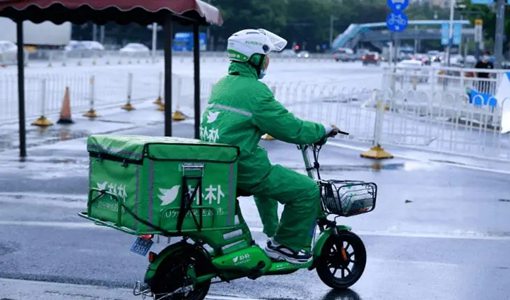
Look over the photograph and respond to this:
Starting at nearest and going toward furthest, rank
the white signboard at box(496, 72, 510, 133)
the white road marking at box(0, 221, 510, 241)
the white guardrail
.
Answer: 1. the white road marking at box(0, 221, 510, 241)
2. the white signboard at box(496, 72, 510, 133)
3. the white guardrail

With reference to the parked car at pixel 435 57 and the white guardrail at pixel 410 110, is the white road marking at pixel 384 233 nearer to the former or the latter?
the white guardrail at pixel 410 110

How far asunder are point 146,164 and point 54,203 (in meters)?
5.27

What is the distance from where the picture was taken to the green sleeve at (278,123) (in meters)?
6.25

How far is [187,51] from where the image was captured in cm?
9281

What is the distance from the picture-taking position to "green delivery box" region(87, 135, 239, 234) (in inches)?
226

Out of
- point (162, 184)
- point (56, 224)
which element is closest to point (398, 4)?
point (56, 224)

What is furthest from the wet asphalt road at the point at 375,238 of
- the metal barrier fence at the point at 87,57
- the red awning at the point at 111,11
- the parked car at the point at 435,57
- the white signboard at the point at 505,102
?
the parked car at the point at 435,57

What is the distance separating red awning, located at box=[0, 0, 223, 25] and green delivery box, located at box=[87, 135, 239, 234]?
6513mm

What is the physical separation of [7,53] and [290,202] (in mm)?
47148

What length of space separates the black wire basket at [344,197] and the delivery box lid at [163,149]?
93 cm

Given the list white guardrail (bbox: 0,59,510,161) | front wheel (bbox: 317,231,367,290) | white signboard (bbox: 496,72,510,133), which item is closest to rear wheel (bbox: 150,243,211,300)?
front wheel (bbox: 317,231,367,290)

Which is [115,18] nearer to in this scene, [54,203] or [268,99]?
[54,203]

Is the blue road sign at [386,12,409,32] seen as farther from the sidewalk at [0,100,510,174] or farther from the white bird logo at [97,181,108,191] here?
the white bird logo at [97,181,108,191]

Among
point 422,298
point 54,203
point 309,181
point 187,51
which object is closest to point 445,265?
point 422,298
